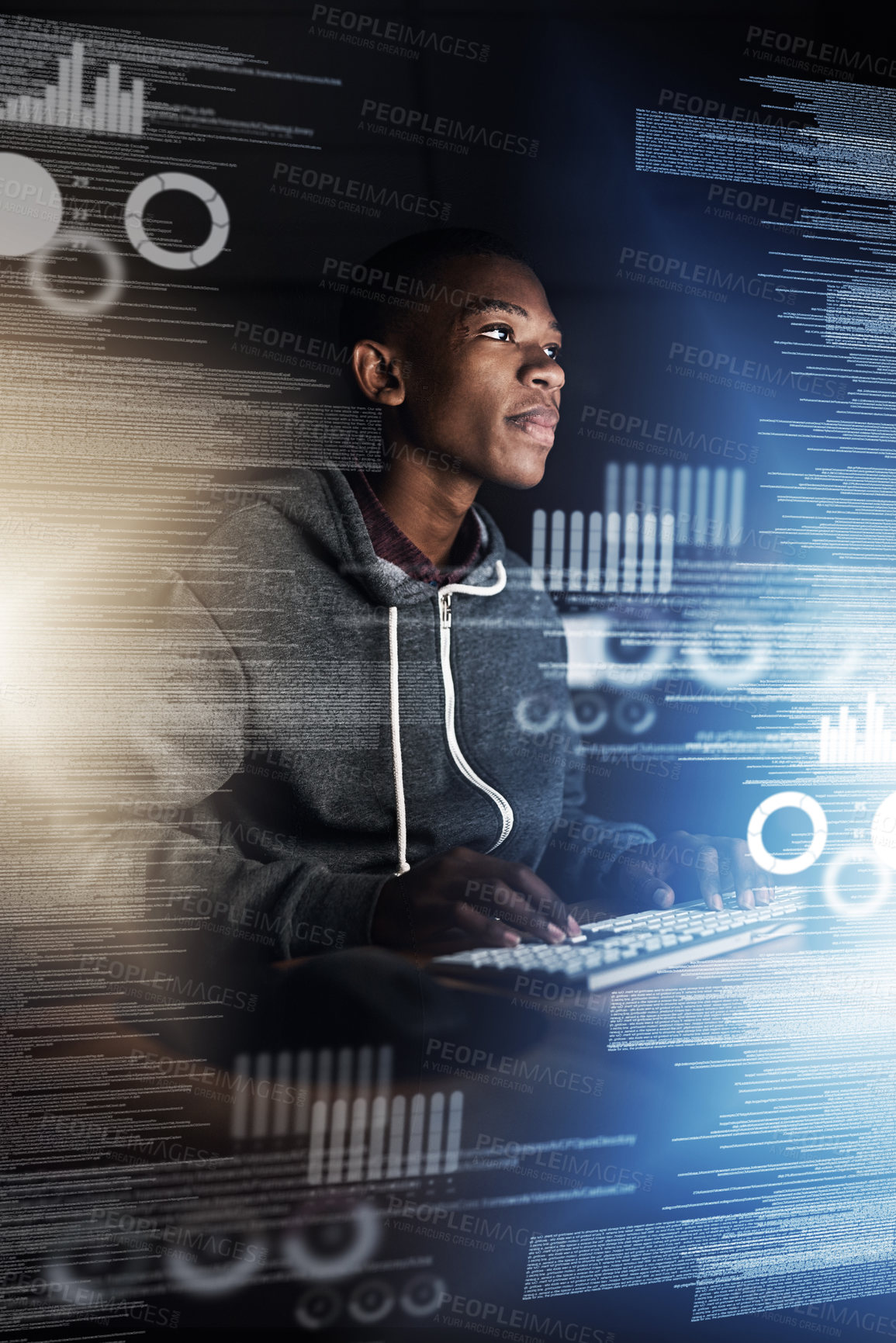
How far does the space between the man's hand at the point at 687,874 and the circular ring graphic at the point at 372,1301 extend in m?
0.54

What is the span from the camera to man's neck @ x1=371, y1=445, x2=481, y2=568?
105cm

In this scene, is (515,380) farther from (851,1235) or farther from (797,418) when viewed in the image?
(851,1235)

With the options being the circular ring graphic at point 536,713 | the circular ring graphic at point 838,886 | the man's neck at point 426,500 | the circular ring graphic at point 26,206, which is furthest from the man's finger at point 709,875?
the circular ring graphic at point 26,206

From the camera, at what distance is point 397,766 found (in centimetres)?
106

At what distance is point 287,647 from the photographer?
103 cm

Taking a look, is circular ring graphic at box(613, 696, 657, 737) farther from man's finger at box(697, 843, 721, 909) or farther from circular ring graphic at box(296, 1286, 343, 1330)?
circular ring graphic at box(296, 1286, 343, 1330)

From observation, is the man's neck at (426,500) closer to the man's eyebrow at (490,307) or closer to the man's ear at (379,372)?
the man's ear at (379,372)

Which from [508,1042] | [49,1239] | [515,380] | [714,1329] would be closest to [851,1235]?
[714,1329]

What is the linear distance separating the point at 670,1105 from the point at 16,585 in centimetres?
105

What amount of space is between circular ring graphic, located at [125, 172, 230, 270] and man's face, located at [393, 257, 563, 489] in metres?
0.24

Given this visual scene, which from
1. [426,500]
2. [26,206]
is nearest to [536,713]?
[426,500]

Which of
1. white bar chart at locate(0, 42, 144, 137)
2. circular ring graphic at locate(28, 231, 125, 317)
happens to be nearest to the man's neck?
circular ring graphic at locate(28, 231, 125, 317)

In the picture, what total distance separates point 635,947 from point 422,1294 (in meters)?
0.50

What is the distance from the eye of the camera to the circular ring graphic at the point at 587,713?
113cm
